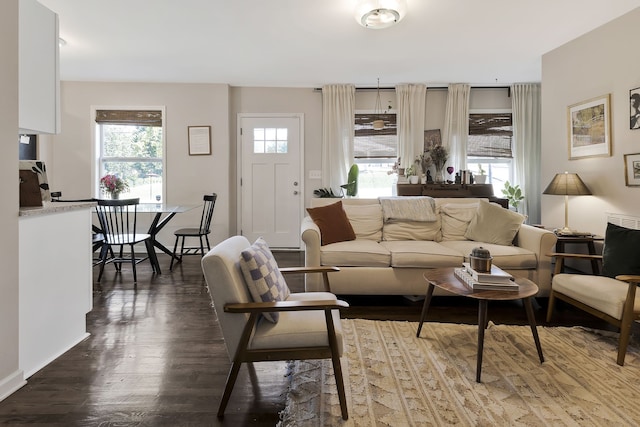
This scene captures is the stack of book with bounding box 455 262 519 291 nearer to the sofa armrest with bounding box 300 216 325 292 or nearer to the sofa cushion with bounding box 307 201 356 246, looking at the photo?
the sofa armrest with bounding box 300 216 325 292

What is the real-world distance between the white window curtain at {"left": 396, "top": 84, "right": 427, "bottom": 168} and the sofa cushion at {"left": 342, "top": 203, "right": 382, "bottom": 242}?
1939mm

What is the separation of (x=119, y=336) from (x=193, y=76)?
3761 millimetres

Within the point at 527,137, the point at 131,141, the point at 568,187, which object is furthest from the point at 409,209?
the point at 131,141

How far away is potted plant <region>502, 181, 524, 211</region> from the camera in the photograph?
5.21 meters

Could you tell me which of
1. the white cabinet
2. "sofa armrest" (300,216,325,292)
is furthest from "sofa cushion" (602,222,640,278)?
the white cabinet

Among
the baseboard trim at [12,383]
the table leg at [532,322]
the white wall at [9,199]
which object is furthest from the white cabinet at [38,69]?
the table leg at [532,322]

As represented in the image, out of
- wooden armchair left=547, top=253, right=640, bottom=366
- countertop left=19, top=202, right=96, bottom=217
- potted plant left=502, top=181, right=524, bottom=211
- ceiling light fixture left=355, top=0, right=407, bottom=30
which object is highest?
ceiling light fixture left=355, top=0, right=407, bottom=30

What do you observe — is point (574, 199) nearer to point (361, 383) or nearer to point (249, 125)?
point (361, 383)

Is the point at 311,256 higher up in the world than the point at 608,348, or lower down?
higher up

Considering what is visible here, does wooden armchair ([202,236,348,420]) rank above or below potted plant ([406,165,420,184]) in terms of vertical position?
below

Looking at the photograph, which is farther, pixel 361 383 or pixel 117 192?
pixel 117 192

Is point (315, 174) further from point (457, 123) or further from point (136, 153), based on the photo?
point (136, 153)

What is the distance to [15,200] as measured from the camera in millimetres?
1760

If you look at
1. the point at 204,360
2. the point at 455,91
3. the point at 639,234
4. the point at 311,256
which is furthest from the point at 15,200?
the point at 455,91
